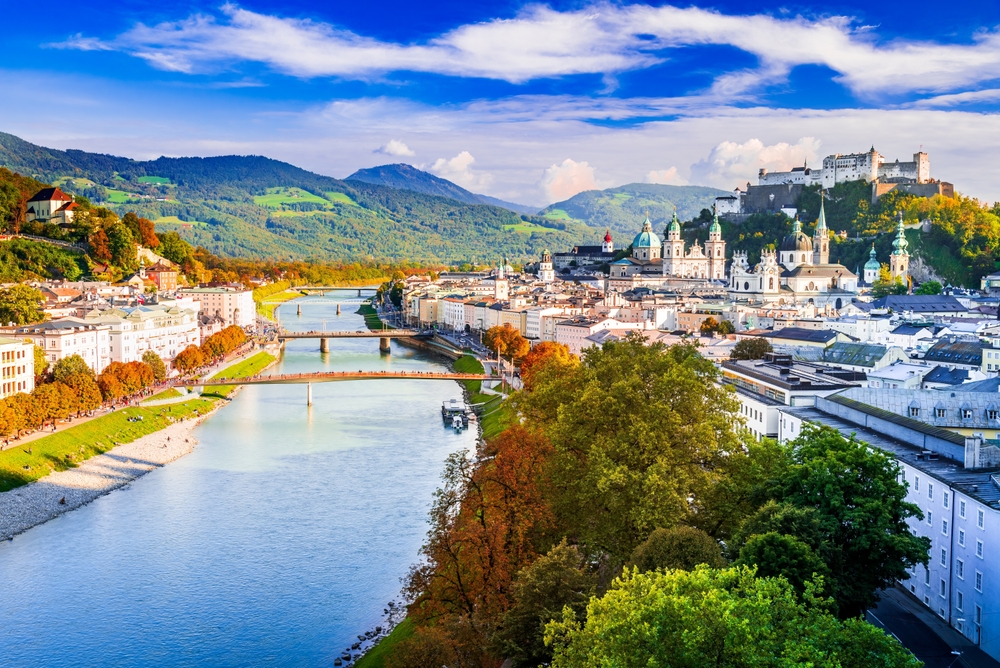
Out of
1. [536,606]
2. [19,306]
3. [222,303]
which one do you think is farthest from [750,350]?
[222,303]

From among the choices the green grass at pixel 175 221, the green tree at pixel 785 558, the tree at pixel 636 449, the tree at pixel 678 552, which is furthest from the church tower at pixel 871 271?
the green grass at pixel 175 221

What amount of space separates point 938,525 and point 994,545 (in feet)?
5.13

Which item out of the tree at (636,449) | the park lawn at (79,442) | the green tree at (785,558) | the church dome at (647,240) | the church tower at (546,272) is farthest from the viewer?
the church tower at (546,272)

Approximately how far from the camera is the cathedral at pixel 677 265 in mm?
82938

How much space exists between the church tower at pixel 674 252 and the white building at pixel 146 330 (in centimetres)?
4264

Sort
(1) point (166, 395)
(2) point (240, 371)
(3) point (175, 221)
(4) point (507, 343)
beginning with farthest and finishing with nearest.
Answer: (3) point (175, 221), (4) point (507, 343), (2) point (240, 371), (1) point (166, 395)

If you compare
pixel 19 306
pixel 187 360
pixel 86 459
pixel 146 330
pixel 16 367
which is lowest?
pixel 86 459

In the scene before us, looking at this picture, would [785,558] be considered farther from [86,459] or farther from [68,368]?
[68,368]

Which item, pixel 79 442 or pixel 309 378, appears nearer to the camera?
pixel 79 442

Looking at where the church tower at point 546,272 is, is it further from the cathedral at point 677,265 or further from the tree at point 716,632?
the tree at point 716,632

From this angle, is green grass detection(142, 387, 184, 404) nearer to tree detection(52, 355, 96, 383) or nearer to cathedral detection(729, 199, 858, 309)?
tree detection(52, 355, 96, 383)

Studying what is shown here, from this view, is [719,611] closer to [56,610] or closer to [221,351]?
[56,610]

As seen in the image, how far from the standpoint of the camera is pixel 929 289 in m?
63.0

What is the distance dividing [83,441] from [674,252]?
63.0 m
